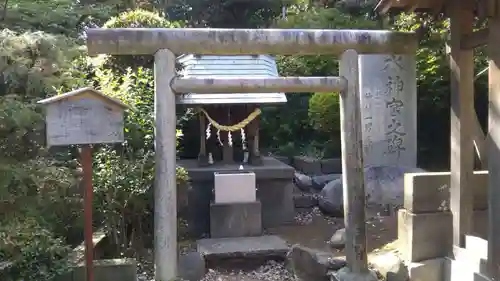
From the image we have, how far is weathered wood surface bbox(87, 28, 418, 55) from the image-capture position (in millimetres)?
4867

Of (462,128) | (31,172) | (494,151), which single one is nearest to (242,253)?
(31,172)

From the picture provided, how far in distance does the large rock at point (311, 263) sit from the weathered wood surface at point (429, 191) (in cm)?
142

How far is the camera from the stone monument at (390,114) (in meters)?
9.52

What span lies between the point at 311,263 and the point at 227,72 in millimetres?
4710

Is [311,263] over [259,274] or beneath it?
over

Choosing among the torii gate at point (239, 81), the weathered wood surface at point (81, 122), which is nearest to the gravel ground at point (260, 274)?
the torii gate at point (239, 81)

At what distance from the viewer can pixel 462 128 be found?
491 centimetres

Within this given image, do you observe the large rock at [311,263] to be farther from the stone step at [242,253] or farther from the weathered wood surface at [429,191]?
the weathered wood surface at [429,191]

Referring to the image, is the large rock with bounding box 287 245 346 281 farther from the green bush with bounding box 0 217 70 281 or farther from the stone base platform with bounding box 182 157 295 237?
the green bush with bounding box 0 217 70 281

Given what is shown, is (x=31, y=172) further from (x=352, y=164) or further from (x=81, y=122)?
(x=352, y=164)

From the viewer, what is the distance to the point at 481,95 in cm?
1096

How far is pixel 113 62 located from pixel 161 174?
413 centimetres

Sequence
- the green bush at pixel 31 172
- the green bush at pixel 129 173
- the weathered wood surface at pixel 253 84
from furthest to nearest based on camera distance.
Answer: the green bush at pixel 129 173 → the weathered wood surface at pixel 253 84 → the green bush at pixel 31 172

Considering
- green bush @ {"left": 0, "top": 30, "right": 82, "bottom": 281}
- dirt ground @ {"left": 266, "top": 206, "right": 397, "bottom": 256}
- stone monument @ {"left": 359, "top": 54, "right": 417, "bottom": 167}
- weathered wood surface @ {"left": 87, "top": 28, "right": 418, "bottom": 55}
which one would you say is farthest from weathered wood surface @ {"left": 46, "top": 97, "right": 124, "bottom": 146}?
stone monument @ {"left": 359, "top": 54, "right": 417, "bottom": 167}
